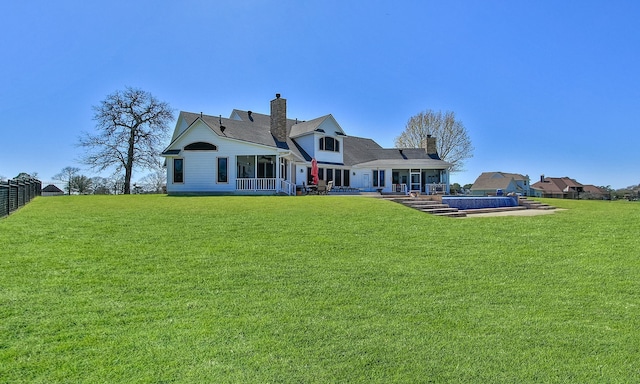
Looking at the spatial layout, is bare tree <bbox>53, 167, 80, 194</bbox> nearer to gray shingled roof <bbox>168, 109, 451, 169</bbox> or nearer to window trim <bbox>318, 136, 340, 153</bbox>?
gray shingled roof <bbox>168, 109, 451, 169</bbox>

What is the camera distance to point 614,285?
5.84 metres

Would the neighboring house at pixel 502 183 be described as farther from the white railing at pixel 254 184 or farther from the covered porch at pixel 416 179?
the white railing at pixel 254 184

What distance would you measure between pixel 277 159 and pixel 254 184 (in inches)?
79.2

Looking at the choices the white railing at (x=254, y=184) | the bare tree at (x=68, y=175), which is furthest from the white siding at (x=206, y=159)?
the bare tree at (x=68, y=175)

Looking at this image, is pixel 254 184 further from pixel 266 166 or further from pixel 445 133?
pixel 445 133

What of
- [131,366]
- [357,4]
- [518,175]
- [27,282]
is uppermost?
[357,4]

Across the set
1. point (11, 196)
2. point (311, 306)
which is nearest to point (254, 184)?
point (11, 196)

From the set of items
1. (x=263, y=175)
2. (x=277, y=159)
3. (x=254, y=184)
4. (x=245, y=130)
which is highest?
(x=245, y=130)

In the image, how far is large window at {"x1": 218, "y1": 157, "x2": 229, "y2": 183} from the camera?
23.6 metres

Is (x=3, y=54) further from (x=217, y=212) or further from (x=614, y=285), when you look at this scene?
(x=614, y=285)

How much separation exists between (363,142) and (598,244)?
29.6 metres

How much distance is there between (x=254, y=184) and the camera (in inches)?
922

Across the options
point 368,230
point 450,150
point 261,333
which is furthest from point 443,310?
point 450,150

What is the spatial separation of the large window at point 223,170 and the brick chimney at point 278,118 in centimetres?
478
